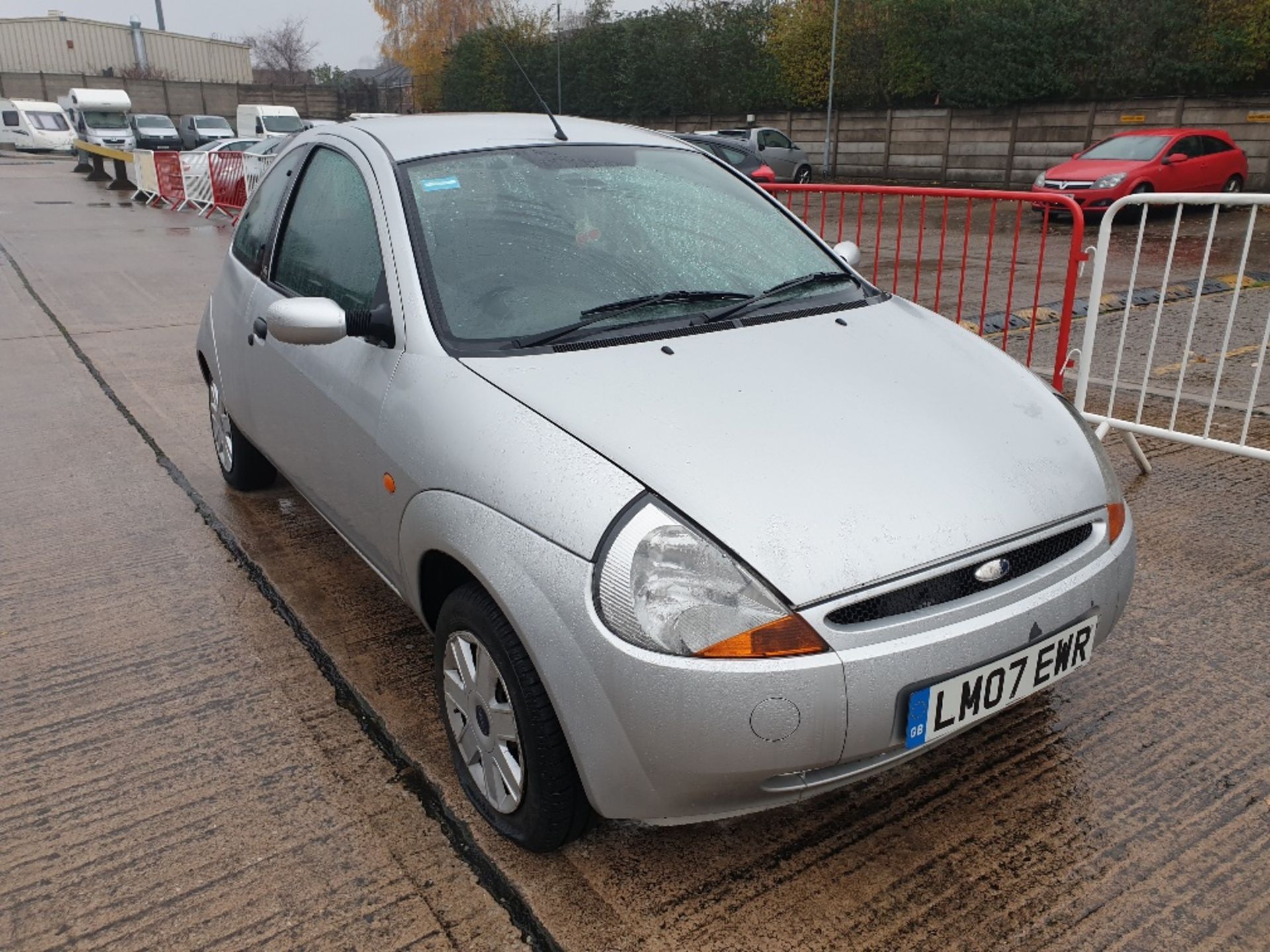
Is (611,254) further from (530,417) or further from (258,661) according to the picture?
(258,661)

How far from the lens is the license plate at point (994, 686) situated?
196 cm

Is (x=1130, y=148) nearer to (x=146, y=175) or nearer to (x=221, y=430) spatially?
(x=221, y=430)

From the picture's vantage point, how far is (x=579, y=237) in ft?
9.41

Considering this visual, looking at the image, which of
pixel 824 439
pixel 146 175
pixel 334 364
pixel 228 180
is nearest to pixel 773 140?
pixel 228 180

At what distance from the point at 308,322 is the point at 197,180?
18001mm

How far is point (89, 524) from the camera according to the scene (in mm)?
4164

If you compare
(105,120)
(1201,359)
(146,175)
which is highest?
(105,120)

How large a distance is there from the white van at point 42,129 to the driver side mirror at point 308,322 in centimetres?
4190

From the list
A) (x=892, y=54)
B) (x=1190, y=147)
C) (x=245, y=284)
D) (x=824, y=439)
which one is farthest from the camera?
(x=892, y=54)

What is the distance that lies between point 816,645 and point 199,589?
262cm

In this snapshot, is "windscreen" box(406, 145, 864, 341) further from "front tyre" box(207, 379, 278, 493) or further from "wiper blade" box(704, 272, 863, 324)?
"front tyre" box(207, 379, 278, 493)

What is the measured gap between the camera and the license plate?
1960 mm

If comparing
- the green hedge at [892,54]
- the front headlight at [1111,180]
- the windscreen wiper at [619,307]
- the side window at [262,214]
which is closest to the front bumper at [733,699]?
the windscreen wiper at [619,307]

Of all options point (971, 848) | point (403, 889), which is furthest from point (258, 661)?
point (971, 848)
